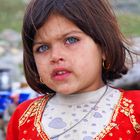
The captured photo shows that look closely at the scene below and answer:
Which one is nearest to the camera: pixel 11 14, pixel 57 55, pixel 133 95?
pixel 57 55

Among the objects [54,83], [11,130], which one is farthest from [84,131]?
[11,130]

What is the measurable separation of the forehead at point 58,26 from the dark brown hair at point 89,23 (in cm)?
1

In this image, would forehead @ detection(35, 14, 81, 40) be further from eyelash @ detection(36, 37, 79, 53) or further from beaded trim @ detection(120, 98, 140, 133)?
beaded trim @ detection(120, 98, 140, 133)

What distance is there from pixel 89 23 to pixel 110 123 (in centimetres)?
34

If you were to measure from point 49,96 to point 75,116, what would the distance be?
0.19 meters

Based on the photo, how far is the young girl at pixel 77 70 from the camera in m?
1.67

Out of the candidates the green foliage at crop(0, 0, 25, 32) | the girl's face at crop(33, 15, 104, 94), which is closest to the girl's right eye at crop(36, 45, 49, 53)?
the girl's face at crop(33, 15, 104, 94)

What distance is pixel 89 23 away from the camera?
1.69m

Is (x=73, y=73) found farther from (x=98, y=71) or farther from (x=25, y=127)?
(x=25, y=127)

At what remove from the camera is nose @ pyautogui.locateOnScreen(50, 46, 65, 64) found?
165 centimetres

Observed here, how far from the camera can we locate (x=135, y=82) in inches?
154

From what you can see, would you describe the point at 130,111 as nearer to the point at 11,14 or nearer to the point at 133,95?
the point at 133,95

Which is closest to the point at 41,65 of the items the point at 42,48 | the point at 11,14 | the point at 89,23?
the point at 42,48

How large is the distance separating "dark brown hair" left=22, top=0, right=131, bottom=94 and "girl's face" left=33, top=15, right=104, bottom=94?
22 millimetres
